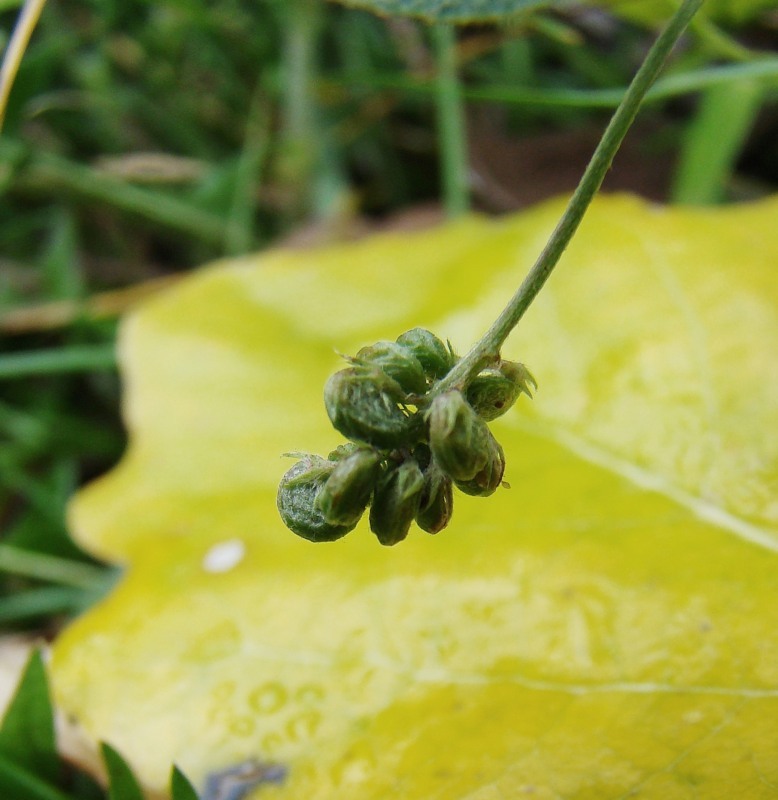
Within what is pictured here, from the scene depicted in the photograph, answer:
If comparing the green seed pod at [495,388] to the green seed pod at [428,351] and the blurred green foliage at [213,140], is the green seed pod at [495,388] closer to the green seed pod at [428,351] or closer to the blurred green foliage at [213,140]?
the green seed pod at [428,351]

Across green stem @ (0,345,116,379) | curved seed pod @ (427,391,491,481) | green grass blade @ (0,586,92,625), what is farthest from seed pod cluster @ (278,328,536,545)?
green stem @ (0,345,116,379)

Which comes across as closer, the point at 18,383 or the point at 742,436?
the point at 742,436

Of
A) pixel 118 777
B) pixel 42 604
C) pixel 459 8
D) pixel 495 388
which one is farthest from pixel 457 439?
pixel 42 604

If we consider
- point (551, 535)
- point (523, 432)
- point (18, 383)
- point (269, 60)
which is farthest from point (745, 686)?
point (269, 60)

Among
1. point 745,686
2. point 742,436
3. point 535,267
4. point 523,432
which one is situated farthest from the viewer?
point 523,432

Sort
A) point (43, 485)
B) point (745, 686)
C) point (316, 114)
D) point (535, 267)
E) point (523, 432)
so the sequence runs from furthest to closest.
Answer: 1. point (316, 114)
2. point (43, 485)
3. point (523, 432)
4. point (745, 686)
5. point (535, 267)

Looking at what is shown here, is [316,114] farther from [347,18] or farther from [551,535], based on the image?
[551,535]

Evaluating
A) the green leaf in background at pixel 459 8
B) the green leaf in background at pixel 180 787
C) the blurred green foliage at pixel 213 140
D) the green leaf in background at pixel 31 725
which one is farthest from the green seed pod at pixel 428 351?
the blurred green foliage at pixel 213 140
